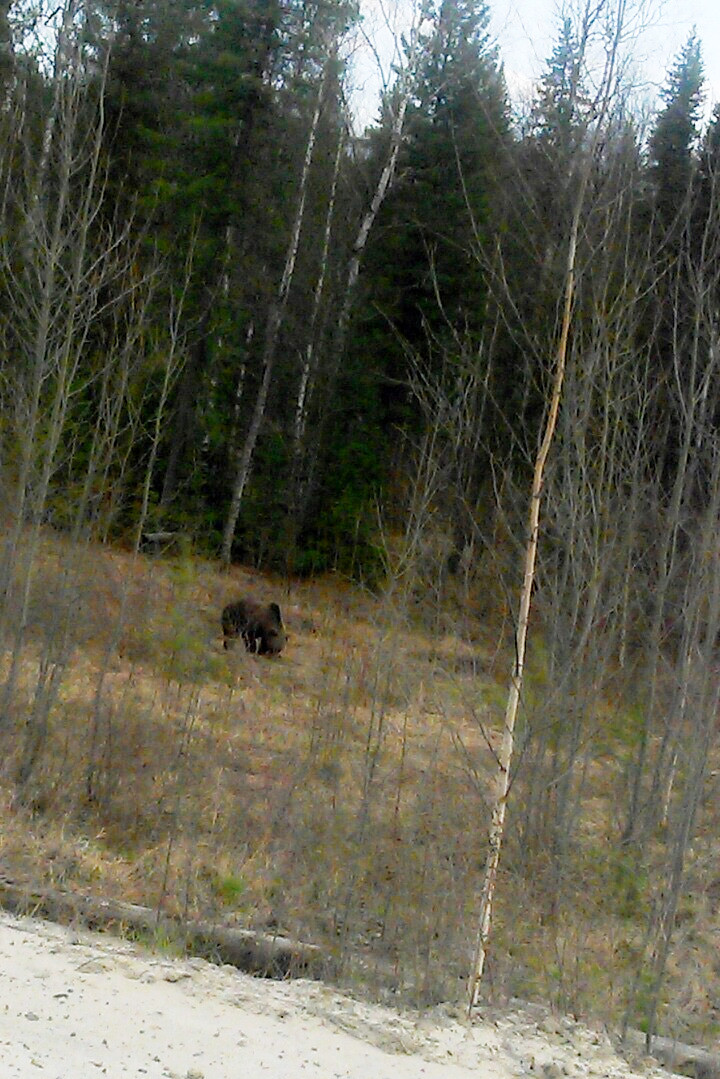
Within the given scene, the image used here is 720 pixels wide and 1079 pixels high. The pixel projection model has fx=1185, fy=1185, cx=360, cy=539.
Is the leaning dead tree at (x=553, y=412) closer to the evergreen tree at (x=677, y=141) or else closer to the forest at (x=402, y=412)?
the forest at (x=402, y=412)

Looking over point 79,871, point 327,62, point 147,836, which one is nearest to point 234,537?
point 327,62

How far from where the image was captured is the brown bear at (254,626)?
17.7 meters

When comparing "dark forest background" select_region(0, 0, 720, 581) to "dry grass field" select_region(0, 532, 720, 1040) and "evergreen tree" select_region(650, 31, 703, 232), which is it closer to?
"evergreen tree" select_region(650, 31, 703, 232)

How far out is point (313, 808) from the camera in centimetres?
1118

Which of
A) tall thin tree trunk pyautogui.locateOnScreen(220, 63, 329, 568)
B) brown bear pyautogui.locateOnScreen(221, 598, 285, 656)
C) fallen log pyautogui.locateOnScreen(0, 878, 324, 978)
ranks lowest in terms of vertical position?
fallen log pyautogui.locateOnScreen(0, 878, 324, 978)

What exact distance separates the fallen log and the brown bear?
29.9 ft

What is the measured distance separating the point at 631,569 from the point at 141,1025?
765cm

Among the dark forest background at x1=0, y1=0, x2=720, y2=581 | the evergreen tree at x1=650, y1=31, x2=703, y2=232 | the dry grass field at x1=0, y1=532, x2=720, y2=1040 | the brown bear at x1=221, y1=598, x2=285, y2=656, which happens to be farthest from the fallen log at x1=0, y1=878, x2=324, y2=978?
the dark forest background at x1=0, y1=0, x2=720, y2=581

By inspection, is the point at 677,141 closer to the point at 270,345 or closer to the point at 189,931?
the point at 270,345

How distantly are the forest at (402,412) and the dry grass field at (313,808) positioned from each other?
0.29ft

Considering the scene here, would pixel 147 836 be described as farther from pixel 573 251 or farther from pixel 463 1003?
pixel 573 251

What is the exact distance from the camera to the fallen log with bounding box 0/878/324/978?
8.15 metres

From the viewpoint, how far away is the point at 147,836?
37.6 feet

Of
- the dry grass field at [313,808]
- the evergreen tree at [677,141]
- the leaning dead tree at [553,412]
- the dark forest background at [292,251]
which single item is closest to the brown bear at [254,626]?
the dry grass field at [313,808]
